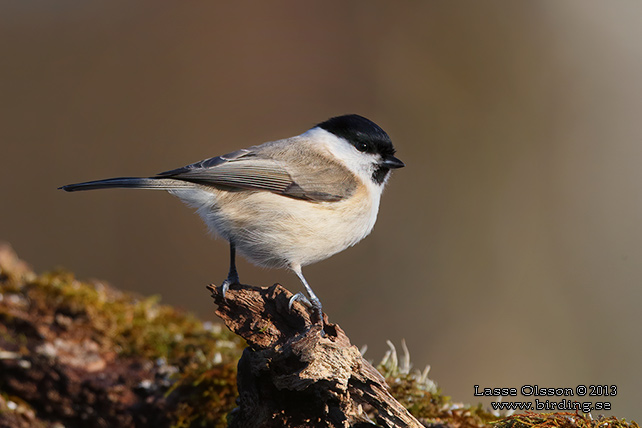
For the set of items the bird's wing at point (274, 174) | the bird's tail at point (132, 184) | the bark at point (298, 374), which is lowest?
the bark at point (298, 374)

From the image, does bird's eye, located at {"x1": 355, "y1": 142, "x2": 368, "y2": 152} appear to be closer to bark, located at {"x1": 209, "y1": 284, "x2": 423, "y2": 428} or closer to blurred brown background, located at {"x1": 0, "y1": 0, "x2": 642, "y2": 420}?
bark, located at {"x1": 209, "y1": 284, "x2": 423, "y2": 428}

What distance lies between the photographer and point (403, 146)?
23.2 feet

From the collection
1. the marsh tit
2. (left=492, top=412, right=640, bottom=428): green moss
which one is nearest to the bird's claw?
the marsh tit

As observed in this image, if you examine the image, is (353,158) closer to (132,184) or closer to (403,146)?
(132,184)

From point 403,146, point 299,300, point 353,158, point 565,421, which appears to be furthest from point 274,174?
point 403,146

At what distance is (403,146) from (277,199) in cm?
451

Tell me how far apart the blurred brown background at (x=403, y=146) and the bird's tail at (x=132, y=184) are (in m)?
3.93

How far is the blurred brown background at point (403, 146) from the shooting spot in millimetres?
6246

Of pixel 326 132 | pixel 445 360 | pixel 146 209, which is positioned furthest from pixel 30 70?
pixel 445 360

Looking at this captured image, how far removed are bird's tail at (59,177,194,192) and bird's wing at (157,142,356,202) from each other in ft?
0.12

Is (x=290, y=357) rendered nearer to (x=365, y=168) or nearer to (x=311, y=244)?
(x=311, y=244)

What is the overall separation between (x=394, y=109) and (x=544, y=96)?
6.66 feet

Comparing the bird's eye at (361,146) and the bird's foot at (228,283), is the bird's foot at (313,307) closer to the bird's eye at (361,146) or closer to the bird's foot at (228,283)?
the bird's foot at (228,283)

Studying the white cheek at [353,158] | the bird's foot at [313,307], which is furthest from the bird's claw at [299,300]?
the white cheek at [353,158]
